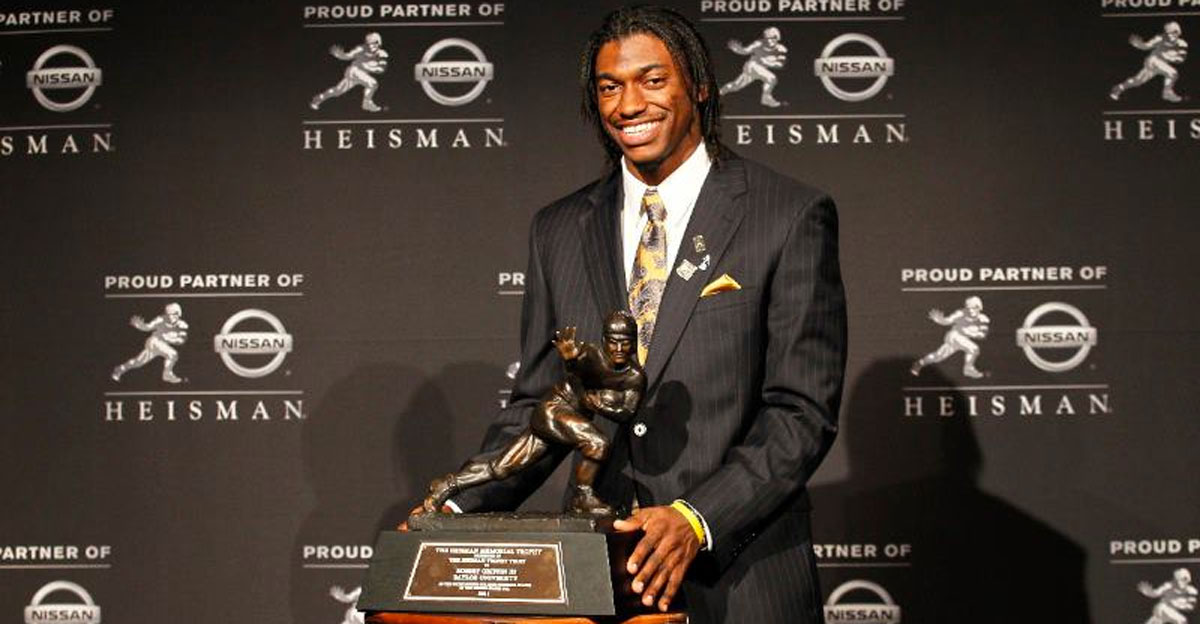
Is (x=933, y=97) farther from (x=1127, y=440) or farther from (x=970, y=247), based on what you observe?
(x=1127, y=440)

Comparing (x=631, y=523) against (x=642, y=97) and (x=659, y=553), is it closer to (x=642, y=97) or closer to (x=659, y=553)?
(x=659, y=553)

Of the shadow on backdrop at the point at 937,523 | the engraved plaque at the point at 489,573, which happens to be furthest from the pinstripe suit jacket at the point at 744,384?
the shadow on backdrop at the point at 937,523

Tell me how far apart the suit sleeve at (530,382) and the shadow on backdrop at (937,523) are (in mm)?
1662

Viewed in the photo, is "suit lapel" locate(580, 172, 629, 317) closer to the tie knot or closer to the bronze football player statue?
the tie knot

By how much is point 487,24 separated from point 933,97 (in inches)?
51.4

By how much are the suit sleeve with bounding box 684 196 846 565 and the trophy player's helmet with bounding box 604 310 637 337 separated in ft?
0.92

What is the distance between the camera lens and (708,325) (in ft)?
7.36

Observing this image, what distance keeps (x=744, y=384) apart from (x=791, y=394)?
3.2 inches

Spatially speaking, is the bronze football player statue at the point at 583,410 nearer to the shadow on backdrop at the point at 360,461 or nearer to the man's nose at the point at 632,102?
the man's nose at the point at 632,102

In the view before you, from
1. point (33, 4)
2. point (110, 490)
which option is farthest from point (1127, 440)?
point (33, 4)

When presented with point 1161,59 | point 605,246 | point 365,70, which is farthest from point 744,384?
point 1161,59

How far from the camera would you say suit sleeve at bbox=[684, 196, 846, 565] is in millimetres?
2090

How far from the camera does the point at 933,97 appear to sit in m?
4.02

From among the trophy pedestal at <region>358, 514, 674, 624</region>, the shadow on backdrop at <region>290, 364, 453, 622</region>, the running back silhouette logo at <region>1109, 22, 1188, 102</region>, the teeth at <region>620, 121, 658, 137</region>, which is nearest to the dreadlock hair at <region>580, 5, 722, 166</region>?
the teeth at <region>620, 121, 658, 137</region>
